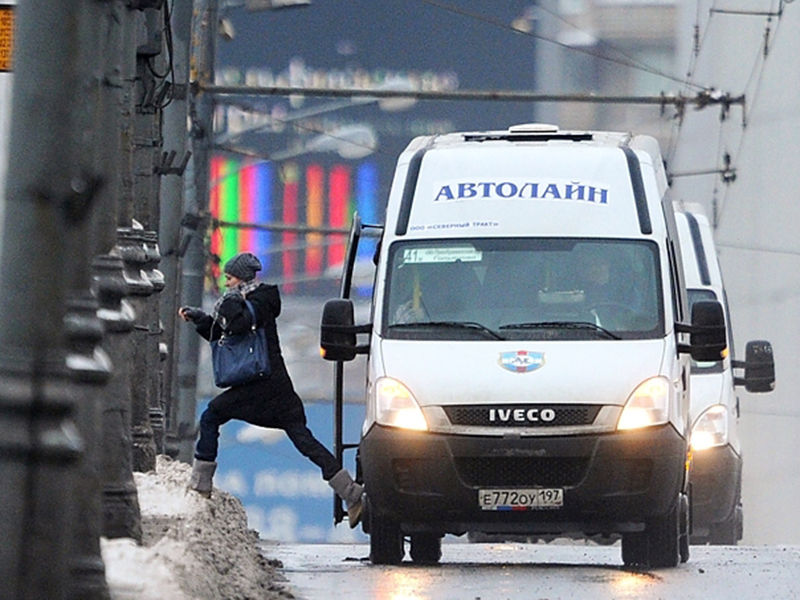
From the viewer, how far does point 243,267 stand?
551 inches

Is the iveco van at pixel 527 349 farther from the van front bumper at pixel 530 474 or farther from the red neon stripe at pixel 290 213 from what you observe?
the red neon stripe at pixel 290 213

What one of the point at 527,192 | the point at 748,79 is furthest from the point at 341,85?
the point at 527,192

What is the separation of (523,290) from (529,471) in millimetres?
1102

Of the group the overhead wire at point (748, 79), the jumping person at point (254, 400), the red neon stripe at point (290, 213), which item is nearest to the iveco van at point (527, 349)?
the jumping person at point (254, 400)

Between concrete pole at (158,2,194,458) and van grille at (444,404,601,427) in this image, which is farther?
concrete pole at (158,2,194,458)

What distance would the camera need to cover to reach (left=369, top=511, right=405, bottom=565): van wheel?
1295 centimetres

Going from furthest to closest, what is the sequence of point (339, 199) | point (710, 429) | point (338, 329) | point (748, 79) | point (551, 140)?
point (339, 199) < point (748, 79) < point (710, 429) < point (551, 140) < point (338, 329)

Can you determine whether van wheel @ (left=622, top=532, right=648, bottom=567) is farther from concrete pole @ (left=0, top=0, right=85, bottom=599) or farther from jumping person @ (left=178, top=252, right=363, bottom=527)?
concrete pole @ (left=0, top=0, right=85, bottom=599)

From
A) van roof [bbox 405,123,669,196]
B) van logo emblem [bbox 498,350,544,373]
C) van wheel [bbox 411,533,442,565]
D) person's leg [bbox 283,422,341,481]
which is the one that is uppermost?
van roof [bbox 405,123,669,196]

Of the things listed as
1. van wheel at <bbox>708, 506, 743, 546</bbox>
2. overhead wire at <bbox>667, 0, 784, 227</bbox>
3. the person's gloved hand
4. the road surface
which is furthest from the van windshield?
overhead wire at <bbox>667, 0, 784, 227</bbox>

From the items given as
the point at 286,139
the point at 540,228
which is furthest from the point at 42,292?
the point at 286,139

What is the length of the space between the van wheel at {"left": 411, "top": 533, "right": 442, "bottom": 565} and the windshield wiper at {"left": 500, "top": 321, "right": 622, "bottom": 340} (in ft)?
5.08

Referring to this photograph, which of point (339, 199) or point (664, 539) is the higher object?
point (339, 199)

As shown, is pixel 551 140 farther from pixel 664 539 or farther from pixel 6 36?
pixel 6 36
